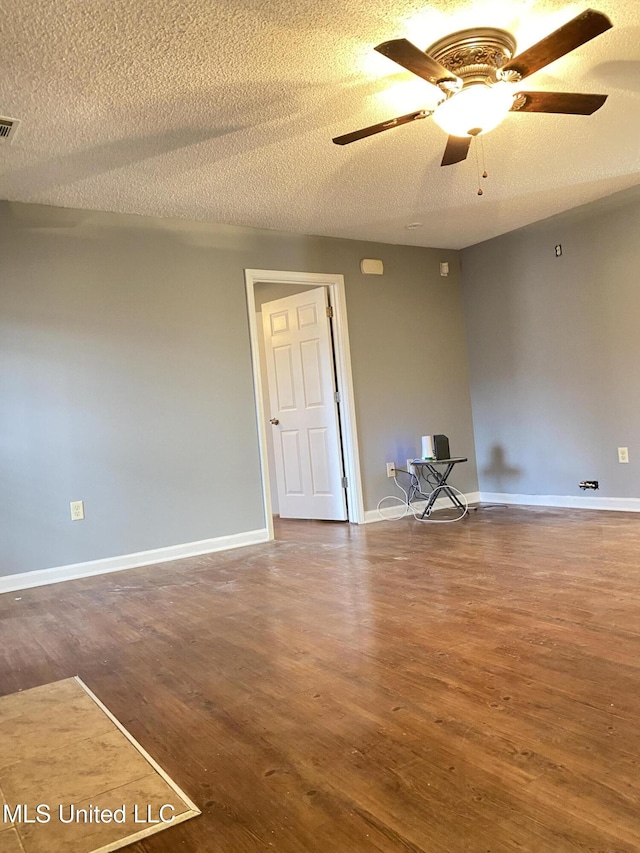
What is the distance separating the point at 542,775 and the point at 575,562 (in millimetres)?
2101

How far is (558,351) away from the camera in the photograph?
17.1 feet

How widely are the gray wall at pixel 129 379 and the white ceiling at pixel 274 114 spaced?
9.7 inches

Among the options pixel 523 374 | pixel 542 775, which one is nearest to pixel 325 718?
pixel 542 775

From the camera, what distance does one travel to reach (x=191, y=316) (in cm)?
453

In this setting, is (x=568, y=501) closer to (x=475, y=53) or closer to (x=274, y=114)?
(x=475, y=53)

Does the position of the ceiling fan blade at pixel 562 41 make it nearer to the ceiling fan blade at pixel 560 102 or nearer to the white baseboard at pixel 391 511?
the ceiling fan blade at pixel 560 102

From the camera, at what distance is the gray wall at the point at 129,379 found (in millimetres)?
3896

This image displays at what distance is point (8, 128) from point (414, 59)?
6.22ft

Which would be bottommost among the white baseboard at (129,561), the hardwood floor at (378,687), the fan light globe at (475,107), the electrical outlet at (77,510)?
the hardwood floor at (378,687)

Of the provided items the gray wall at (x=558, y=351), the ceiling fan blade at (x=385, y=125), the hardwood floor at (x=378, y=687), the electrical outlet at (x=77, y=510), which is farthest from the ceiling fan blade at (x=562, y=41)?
the electrical outlet at (x=77, y=510)

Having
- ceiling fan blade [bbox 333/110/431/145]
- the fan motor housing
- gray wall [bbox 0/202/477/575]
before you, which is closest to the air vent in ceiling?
gray wall [bbox 0/202/477/575]

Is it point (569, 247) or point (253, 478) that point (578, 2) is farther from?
point (253, 478)

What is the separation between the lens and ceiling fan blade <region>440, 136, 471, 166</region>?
2.83 metres

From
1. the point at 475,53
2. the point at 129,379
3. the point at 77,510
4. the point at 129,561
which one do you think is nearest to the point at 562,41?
the point at 475,53
